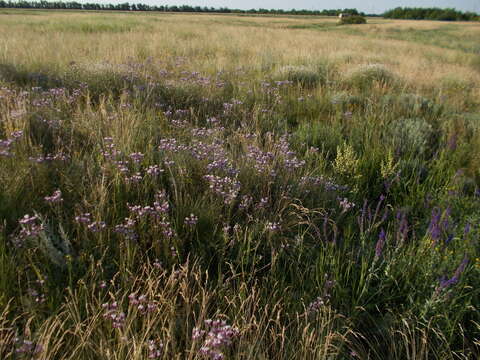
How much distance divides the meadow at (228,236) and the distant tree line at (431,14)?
90.3 metres

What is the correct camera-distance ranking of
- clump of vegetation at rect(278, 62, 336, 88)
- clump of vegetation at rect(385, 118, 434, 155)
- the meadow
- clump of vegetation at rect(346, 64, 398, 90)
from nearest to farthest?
the meadow < clump of vegetation at rect(385, 118, 434, 155) < clump of vegetation at rect(278, 62, 336, 88) < clump of vegetation at rect(346, 64, 398, 90)

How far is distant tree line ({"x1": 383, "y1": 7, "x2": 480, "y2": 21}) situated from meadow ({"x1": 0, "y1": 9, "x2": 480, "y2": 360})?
90.3 metres

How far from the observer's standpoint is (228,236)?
2.21 m

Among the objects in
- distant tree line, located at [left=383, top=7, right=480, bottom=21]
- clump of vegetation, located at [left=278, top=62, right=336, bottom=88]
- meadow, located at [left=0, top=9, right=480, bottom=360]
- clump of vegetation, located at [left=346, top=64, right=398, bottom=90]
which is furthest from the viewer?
distant tree line, located at [left=383, top=7, right=480, bottom=21]

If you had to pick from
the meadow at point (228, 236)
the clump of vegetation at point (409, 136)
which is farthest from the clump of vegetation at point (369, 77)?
the clump of vegetation at point (409, 136)

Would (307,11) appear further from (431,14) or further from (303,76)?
(303,76)

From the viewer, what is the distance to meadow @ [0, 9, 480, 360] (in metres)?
1.58

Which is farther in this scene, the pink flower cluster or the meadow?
the meadow

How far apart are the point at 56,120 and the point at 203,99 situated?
2069 millimetres

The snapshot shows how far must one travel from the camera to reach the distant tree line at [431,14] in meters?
73.3

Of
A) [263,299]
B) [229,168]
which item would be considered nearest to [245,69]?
[229,168]

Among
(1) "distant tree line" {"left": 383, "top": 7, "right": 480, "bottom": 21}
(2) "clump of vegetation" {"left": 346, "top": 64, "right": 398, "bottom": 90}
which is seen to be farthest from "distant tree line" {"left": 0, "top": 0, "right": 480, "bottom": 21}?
(2) "clump of vegetation" {"left": 346, "top": 64, "right": 398, "bottom": 90}

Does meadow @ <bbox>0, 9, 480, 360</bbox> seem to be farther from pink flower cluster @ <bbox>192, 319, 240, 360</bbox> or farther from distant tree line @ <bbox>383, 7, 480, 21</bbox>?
distant tree line @ <bbox>383, 7, 480, 21</bbox>

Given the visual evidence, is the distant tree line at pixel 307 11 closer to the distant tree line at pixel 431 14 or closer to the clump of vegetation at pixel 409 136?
the distant tree line at pixel 431 14
